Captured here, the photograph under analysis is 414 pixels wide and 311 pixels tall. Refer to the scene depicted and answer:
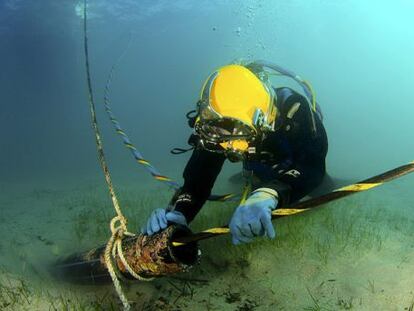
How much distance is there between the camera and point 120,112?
79.9m

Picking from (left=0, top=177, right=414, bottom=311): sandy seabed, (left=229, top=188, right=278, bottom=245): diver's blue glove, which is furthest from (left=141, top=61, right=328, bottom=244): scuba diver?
(left=0, top=177, right=414, bottom=311): sandy seabed

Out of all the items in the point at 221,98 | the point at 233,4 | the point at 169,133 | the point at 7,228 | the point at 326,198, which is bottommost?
the point at 169,133

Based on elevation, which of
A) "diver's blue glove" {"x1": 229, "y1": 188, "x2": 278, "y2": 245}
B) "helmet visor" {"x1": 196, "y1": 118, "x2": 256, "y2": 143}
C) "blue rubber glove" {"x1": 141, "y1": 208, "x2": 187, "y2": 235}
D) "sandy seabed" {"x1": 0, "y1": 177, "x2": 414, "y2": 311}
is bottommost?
"sandy seabed" {"x1": 0, "y1": 177, "x2": 414, "y2": 311}

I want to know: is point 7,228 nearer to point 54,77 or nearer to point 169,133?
point 54,77

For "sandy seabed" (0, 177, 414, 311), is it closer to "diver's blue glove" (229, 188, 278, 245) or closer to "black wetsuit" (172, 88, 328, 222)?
"black wetsuit" (172, 88, 328, 222)

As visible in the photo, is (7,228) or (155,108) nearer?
(7,228)

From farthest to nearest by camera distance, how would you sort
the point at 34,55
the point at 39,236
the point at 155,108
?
the point at 155,108 < the point at 34,55 < the point at 39,236

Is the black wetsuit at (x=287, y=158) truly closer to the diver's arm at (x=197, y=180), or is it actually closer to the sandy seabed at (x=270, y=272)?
the diver's arm at (x=197, y=180)

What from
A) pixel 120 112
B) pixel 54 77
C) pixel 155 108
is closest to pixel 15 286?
pixel 54 77

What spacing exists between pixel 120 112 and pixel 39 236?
76097 millimetres

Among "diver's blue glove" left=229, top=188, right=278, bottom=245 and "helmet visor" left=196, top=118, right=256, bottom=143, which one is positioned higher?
"helmet visor" left=196, top=118, right=256, bottom=143

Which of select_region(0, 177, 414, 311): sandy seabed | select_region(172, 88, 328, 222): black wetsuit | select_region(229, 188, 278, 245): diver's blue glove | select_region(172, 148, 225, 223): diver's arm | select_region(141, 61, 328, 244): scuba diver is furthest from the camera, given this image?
select_region(172, 148, 225, 223): diver's arm

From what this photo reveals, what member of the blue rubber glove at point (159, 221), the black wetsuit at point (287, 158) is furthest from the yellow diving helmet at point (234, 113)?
the blue rubber glove at point (159, 221)

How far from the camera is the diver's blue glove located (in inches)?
108
